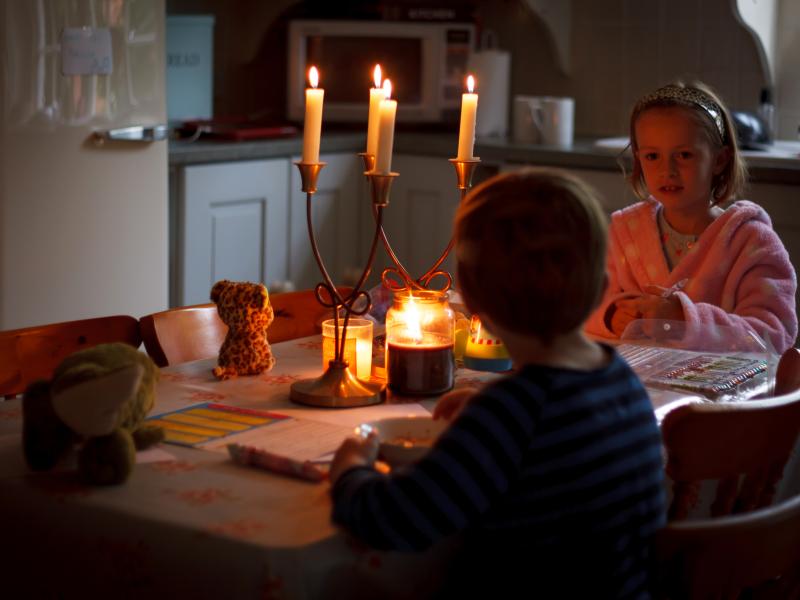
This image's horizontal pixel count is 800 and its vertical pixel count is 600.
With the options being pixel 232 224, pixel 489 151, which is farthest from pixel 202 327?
pixel 489 151

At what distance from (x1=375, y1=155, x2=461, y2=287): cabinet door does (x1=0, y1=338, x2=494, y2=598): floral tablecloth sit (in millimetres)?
2500

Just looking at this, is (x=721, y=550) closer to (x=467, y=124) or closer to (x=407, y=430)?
(x=407, y=430)

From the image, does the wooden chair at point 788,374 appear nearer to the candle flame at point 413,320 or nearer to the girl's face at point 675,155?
the candle flame at point 413,320

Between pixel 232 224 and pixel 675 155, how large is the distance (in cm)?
168

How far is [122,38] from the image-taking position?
3.02 m

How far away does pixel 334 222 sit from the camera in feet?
12.7

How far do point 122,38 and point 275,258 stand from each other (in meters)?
0.92

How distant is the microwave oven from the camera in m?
3.90

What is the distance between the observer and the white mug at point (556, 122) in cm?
359

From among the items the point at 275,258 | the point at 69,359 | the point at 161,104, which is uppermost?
the point at 161,104

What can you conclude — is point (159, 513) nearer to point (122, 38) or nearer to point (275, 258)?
point (122, 38)

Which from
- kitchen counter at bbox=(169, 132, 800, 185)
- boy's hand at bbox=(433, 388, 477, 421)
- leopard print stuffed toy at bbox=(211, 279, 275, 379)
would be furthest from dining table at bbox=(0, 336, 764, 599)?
kitchen counter at bbox=(169, 132, 800, 185)

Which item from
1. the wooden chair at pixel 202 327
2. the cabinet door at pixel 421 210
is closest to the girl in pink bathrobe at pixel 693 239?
the wooden chair at pixel 202 327

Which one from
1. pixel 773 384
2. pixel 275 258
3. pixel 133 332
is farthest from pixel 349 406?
pixel 275 258
